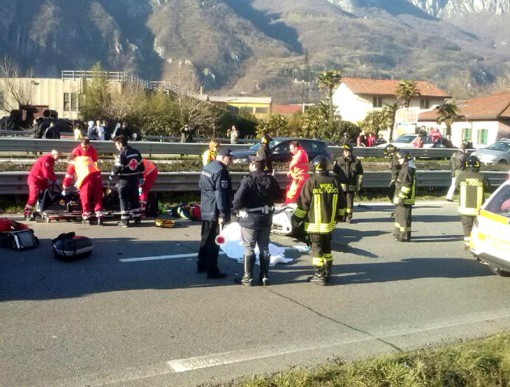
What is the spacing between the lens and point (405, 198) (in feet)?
37.8

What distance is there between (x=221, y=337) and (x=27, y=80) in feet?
181

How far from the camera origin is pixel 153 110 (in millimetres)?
41969

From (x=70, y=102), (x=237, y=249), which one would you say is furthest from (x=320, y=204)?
(x=70, y=102)

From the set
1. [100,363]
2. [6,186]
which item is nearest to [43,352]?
[100,363]

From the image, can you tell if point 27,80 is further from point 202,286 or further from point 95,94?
point 202,286

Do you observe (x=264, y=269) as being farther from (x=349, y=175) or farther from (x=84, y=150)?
(x=349, y=175)

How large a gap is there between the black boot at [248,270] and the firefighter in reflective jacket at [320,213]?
32.6 inches

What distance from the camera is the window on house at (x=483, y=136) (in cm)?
5416

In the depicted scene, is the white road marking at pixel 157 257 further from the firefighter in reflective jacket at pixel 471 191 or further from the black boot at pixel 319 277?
the firefighter in reflective jacket at pixel 471 191

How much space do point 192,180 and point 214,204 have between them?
662 centimetres

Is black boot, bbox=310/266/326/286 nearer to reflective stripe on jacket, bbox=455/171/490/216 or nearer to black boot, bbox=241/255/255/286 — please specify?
black boot, bbox=241/255/255/286

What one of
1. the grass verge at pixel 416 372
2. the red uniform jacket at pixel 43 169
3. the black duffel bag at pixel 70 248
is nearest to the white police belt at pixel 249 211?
the black duffel bag at pixel 70 248

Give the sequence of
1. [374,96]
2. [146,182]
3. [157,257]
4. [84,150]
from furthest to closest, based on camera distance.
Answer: [374,96], [146,182], [84,150], [157,257]

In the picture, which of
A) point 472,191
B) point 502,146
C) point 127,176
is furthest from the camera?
point 502,146
